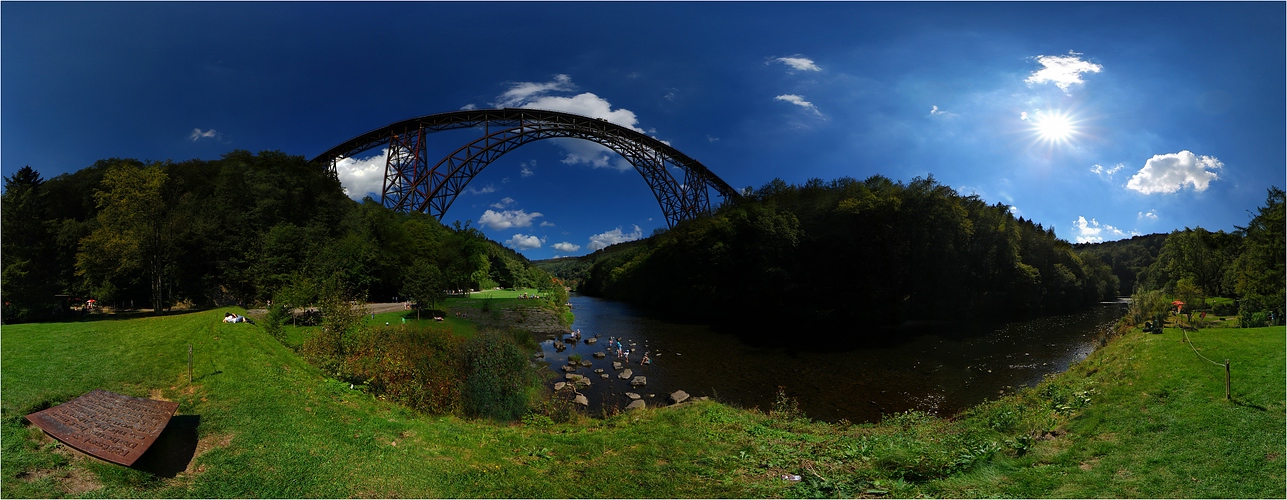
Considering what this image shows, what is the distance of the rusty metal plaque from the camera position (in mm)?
4836

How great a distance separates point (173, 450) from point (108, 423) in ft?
2.38

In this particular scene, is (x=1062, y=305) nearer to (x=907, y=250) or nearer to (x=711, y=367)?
(x=907, y=250)

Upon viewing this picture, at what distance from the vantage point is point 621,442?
7.07m

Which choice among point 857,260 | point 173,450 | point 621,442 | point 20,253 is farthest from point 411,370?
point 857,260

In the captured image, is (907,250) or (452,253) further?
(452,253)

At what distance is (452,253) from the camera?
36.3 m

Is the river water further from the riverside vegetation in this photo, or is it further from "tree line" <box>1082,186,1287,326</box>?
"tree line" <box>1082,186,1287,326</box>

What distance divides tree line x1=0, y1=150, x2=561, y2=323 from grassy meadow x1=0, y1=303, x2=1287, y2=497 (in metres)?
6.15

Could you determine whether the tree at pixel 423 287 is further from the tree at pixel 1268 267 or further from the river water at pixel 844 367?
the tree at pixel 1268 267

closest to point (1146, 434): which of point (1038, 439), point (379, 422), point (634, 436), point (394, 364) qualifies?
point (1038, 439)

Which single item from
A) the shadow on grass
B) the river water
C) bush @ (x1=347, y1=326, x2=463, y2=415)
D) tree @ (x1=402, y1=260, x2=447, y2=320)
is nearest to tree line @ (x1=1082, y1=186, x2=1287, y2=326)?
the river water

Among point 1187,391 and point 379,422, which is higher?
point 1187,391

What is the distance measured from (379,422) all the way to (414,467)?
2200 mm

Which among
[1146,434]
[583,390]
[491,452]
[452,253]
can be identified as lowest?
[583,390]
